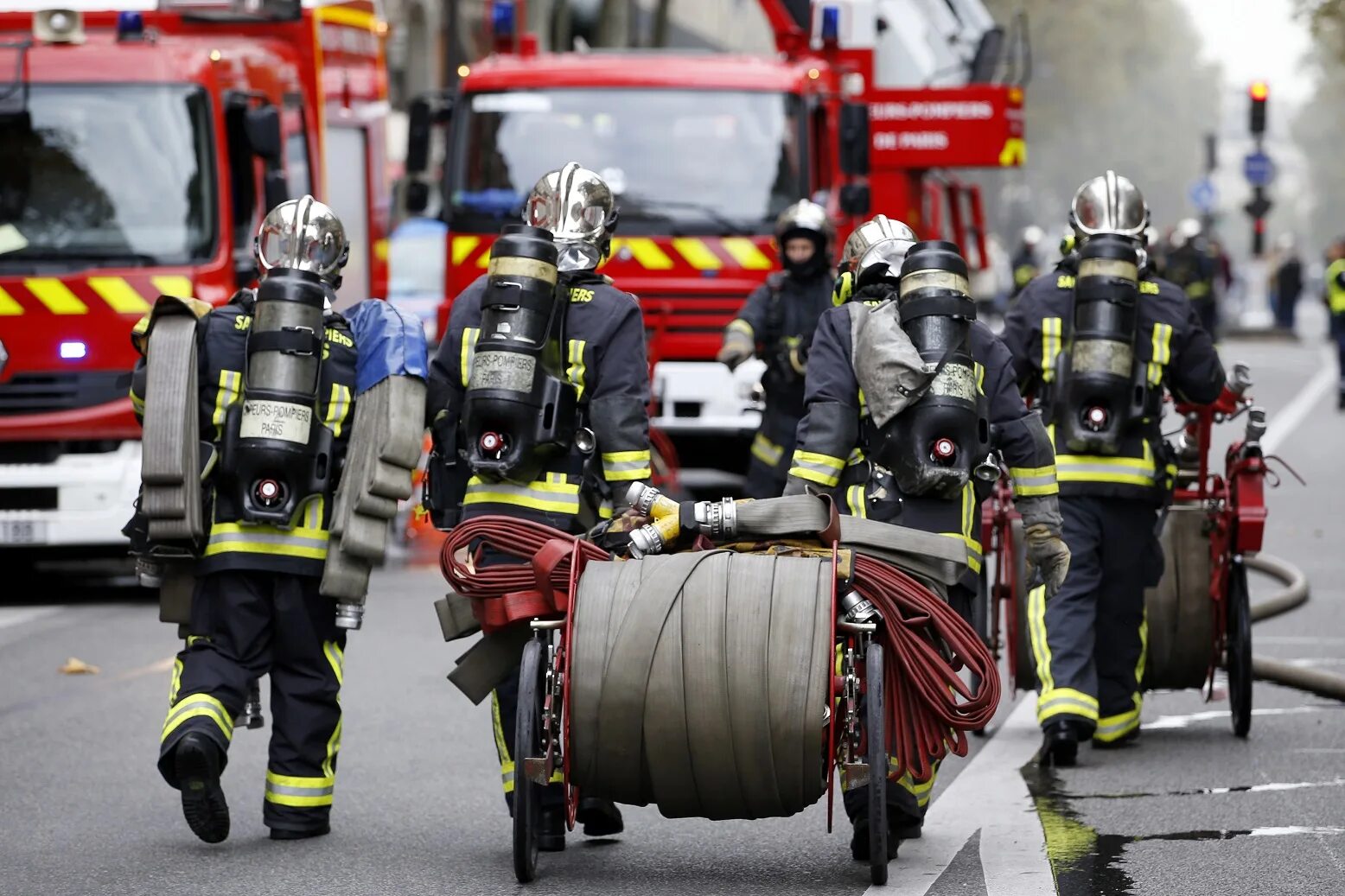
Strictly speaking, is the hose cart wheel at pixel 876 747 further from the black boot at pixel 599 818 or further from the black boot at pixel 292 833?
the black boot at pixel 292 833

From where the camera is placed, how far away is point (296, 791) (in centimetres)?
669

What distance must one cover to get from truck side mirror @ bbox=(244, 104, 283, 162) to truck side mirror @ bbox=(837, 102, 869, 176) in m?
3.67

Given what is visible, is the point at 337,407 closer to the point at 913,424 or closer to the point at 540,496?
the point at 540,496

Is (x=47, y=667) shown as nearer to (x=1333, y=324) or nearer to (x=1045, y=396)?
(x=1045, y=396)

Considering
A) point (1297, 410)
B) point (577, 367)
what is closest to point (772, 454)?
point (577, 367)

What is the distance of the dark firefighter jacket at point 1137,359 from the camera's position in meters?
7.99

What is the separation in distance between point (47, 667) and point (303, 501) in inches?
156

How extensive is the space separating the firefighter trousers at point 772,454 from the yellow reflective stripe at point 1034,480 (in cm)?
409

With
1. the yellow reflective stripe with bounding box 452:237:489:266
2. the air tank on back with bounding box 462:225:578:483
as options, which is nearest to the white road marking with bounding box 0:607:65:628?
the yellow reflective stripe with bounding box 452:237:489:266

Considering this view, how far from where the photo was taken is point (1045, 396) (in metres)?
8.07

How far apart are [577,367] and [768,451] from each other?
4305 mm

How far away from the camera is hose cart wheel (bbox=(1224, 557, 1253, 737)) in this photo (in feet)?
26.7

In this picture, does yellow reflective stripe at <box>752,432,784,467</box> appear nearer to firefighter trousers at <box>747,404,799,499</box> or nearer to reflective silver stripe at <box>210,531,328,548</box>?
firefighter trousers at <box>747,404,799,499</box>

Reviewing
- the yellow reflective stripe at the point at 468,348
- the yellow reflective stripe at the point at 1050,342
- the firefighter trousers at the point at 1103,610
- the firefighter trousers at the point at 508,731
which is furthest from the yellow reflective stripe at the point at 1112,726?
the yellow reflective stripe at the point at 468,348
